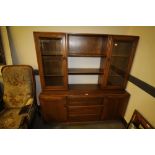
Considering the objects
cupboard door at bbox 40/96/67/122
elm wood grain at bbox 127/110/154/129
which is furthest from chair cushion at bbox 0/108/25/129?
elm wood grain at bbox 127/110/154/129

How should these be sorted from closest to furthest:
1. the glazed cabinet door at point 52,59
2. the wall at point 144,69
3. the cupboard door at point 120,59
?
1. the wall at point 144,69
2. the glazed cabinet door at point 52,59
3. the cupboard door at point 120,59

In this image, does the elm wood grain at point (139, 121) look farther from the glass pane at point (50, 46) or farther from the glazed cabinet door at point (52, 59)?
the glass pane at point (50, 46)

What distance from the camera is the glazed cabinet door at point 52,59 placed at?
1.48 meters

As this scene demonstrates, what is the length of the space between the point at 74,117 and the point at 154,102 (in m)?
1.33

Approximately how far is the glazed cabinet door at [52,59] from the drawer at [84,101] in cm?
28

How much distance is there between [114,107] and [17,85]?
6.09ft

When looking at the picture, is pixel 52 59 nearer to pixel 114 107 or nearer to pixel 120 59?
pixel 120 59

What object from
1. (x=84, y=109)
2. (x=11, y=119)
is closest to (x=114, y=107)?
(x=84, y=109)

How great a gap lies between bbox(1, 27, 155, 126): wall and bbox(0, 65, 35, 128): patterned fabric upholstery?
1.03 feet

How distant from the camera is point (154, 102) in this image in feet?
4.39

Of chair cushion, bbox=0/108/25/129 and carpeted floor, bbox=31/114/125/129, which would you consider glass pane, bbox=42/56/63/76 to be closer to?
chair cushion, bbox=0/108/25/129

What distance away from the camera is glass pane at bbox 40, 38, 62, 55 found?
159 cm

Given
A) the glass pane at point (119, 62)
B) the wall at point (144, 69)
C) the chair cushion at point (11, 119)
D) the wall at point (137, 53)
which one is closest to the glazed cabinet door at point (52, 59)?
the wall at point (137, 53)
